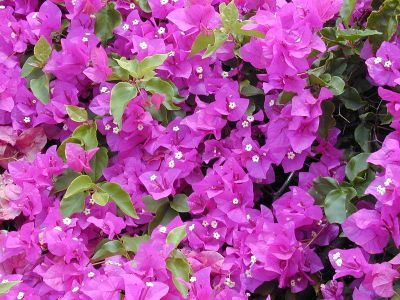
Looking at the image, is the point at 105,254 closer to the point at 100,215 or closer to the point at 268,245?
the point at 100,215

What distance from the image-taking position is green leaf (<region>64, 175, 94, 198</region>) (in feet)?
5.01

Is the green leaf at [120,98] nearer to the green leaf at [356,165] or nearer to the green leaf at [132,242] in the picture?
the green leaf at [132,242]

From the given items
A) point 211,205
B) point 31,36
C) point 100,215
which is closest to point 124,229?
point 100,215

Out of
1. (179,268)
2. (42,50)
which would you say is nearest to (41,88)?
(42,50)

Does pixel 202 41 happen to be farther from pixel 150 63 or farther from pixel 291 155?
pixel 291 155

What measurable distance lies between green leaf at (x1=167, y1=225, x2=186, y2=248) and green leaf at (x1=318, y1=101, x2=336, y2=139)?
418mm

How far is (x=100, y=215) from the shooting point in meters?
1.64

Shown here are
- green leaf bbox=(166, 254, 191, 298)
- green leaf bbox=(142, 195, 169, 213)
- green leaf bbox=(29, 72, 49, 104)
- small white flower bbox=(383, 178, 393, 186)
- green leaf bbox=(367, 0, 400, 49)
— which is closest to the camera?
small white flower bbox=(383, 178, 393, 186)

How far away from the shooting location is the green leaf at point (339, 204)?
4.55ft

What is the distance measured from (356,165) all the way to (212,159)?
0.41m

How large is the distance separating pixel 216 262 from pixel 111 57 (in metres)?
0.69

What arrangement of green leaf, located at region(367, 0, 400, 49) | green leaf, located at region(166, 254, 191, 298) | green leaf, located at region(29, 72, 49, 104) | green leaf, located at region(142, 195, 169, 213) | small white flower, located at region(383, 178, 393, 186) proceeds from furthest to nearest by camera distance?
green leaf, located at region(29, 72, 49, 104) < green leaf, located at region(142, 195, 169, 213) < green leaf, located at region(367, 0, 400, 49) < green leaf, located at region(166, 254, 191, 298) < small white flower, located at region(383, 178, 393, 186)

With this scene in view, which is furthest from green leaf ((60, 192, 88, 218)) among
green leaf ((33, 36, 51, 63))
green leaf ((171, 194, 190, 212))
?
green leaf ((33, 36, 51, 63))

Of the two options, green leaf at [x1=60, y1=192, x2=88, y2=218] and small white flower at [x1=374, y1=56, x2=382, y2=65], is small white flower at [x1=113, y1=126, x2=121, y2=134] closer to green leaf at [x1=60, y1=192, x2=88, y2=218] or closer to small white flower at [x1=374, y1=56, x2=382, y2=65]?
green leaf at [x1=60, y1=192, x2=88, y2=218]
